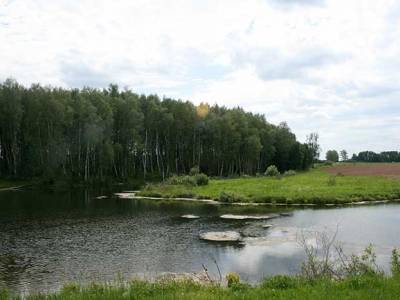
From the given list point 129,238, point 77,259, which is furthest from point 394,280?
point 129,238

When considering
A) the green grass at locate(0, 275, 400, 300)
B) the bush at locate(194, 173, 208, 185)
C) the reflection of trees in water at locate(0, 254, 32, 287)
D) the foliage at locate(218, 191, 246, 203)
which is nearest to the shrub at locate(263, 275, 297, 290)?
the green grass at locate(0, 275, 400, 300)

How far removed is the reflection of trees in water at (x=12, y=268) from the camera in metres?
23.0

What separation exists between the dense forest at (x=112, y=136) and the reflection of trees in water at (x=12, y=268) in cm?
6529

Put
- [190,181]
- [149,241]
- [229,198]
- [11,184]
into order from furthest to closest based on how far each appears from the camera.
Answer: [11,184], [190,181], [229,198], [149,241]

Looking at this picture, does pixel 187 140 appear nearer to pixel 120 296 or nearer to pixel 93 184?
pixel 93 184

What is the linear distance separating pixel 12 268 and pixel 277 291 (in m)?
16.7

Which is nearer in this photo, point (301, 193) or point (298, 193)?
point (301, 193)

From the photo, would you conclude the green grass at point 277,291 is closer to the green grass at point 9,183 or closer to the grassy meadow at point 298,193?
the grassy meadow at point 298,193

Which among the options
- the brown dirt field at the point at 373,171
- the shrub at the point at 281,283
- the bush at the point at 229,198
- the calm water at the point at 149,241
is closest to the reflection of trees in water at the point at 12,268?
the calm water at the point at 149,241

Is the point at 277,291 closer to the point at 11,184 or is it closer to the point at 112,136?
the point at 11,184

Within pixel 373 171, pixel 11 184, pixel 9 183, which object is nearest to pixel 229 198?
pixel 11 184

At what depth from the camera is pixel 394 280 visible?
15.2 meters

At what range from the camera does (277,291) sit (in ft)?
48.9

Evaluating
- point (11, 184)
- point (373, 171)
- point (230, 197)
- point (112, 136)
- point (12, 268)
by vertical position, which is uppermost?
point (112, 136)
